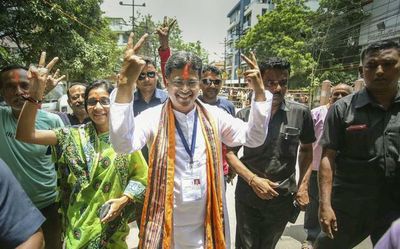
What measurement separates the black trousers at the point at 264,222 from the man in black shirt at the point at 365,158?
1.11 feet

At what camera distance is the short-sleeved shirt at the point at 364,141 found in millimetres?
2357

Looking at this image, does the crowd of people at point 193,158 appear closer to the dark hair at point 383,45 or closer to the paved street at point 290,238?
the dark hair at point 383,45

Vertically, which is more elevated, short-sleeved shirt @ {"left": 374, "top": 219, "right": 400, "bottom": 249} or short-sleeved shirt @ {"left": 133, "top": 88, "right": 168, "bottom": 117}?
short-sleeved shirt @ {"left": 133, "top": 88, "right": 168, "bottom": 117}

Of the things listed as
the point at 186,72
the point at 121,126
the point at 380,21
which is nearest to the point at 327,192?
the point at 186,72

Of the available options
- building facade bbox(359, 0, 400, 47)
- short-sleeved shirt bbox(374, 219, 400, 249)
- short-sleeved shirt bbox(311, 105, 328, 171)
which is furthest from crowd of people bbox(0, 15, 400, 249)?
building facade bbox(359, 0, 400, 47)

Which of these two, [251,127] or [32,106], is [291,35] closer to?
[251,127]

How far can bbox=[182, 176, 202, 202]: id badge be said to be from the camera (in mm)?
1974

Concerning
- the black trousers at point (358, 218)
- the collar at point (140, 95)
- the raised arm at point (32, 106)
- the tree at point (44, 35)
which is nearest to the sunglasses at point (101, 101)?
the raised arm at point (32, 106)

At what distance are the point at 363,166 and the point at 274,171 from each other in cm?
68

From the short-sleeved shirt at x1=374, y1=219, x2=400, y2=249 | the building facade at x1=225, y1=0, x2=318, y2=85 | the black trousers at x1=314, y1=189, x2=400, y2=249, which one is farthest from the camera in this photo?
the building facade at x1=225, y1=0, x2=318, y2=85

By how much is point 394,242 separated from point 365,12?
1092 inches

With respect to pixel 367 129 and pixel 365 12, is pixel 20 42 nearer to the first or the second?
pixel 367 129

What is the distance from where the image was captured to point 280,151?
108 inches

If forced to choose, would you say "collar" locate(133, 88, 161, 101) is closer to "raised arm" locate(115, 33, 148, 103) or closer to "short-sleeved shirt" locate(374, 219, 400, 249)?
"raised arm" locate(115, 33, 148, 103)
